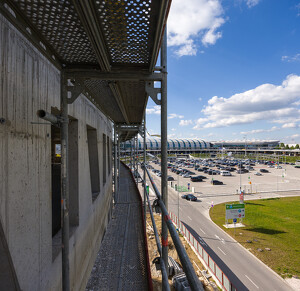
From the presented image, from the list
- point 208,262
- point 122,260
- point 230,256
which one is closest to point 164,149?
point 122,260

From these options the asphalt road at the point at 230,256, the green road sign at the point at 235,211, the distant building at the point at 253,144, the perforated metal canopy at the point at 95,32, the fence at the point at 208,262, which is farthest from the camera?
the distant building at the point at 253,144

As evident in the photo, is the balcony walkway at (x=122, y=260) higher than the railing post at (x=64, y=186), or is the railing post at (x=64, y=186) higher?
the railing post at (x=64, y=186)

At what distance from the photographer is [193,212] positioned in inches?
786

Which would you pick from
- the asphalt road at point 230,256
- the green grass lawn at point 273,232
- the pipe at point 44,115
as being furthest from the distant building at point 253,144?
the pipe at point 44,115

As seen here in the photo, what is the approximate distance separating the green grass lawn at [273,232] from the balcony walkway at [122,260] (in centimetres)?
1026

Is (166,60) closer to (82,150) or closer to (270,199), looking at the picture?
(82,150)

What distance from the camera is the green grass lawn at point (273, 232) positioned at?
11.8 m

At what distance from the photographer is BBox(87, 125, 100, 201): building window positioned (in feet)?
24.8

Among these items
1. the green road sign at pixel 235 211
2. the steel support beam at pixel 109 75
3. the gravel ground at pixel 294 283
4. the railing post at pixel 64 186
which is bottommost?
the gravel ground at pixel 294 283

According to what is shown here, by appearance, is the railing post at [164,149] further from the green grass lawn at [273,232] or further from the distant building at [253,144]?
the distant building at [253,144]

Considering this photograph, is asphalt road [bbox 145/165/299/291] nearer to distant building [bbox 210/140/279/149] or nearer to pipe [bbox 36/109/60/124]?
pipe [bbox 36/109/60/124]

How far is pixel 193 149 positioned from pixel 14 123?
359ft

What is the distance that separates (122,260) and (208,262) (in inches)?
341

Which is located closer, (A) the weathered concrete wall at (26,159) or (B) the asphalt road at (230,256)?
(A) the weathered concrete wall at (26,159)
